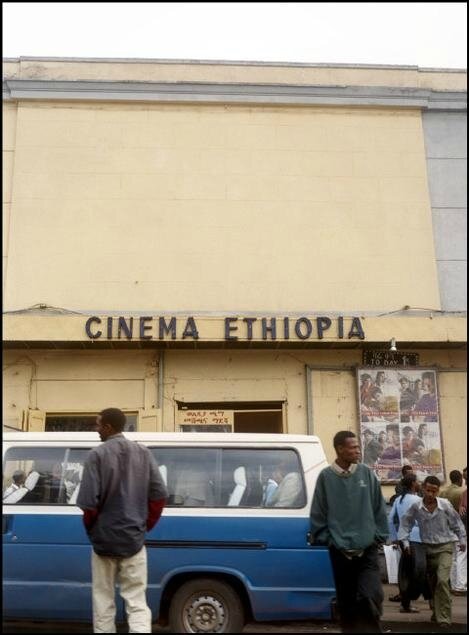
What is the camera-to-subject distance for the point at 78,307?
1278 centimetres

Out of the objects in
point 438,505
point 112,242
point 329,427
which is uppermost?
point 112,242

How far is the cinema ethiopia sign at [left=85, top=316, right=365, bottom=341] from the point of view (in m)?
12.0

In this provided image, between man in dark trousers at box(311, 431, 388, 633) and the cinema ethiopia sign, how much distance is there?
6.78 metres

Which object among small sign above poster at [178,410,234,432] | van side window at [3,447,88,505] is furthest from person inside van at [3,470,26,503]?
small sign above poster at [178,410,234,432]

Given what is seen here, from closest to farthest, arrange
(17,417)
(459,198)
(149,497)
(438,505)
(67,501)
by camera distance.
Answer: (149,497), (67,501), (438,505), (17,417), (459,198)

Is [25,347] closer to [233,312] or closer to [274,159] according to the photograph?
[233,312]

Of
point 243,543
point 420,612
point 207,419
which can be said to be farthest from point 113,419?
point 207,419

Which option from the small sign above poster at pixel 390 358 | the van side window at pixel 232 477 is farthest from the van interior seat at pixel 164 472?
the small sign above poster at pixel 390 358

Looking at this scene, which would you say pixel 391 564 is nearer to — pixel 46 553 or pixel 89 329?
pixel 46 553

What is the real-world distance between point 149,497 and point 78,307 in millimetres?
8122

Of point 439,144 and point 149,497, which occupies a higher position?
point 439,144

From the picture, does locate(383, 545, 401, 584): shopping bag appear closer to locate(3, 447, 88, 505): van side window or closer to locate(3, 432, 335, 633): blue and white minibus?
locate(3, 432, 335, 633): blue and white minibus

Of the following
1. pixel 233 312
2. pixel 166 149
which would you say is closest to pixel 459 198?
pixel 233 312

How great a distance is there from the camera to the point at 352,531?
511cm
